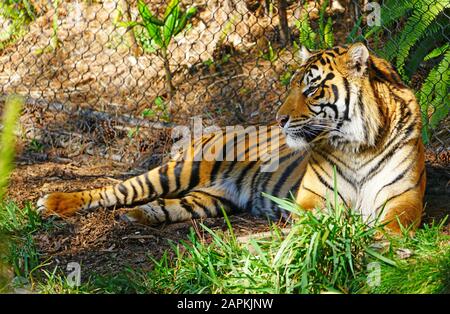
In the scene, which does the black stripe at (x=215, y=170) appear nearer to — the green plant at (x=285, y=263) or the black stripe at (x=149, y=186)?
the black stripe at (x=149, y=186)

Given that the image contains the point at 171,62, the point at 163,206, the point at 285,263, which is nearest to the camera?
the point at 285,263

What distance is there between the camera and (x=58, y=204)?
16.8ft

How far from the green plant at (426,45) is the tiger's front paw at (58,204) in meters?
2.77

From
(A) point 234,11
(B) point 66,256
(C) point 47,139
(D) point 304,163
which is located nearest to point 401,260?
(D) point 304,163

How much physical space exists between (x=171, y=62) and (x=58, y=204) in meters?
3.29

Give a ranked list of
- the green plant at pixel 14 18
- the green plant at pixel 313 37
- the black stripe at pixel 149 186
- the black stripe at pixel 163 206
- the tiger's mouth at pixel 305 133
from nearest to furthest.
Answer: the tiger's mouth at pixel 305 133 → the black stripe at pixel 163 206 → the black stripe at pixel 149 186 → the green plant at pixel 313 37 → the green plant at pixel 14 18

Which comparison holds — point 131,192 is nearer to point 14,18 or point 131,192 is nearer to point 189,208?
point 189,208

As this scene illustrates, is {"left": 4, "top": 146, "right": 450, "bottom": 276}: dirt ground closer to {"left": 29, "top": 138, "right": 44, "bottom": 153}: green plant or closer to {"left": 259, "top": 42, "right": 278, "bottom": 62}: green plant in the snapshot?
{"left": 29, "top": 138, "right": 44, "bottom": 153}: green plant

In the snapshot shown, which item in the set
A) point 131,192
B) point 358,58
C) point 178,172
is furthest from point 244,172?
point 358,58

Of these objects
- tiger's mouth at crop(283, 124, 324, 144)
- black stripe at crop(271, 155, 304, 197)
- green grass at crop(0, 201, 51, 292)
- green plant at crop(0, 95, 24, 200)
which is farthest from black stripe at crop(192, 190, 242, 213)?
green plant at crop(0, 95, 24, 200)

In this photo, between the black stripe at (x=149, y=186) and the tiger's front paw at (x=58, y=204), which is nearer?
the tiger's front paw at (x=58, y=204)

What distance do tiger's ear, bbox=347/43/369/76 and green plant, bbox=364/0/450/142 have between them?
1786mm

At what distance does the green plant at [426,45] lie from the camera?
5.87 meters

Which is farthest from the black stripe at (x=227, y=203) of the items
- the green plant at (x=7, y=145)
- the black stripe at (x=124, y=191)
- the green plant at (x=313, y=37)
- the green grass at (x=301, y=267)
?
the green plant at (x=7, y=145)
